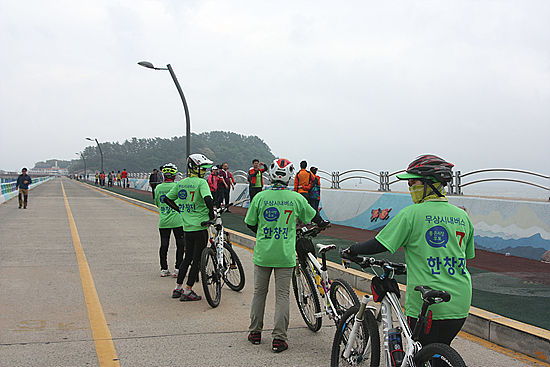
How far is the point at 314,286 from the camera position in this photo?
461cm

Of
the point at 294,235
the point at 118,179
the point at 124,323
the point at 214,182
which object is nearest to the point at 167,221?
the point at 124,323

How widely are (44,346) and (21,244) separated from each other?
721 cm

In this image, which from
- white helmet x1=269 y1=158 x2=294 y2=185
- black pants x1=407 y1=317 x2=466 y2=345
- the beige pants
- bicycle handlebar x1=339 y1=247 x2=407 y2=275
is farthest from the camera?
white helmet x1=269 y1=158 x2=294 y2=185

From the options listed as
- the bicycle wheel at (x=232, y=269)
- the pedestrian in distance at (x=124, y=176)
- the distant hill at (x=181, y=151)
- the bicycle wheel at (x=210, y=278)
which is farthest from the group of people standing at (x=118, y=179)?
the distant hill at (x=181, y=151)

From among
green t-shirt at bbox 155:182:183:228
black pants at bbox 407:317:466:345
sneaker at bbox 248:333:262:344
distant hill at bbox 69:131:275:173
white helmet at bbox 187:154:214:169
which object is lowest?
sneaker at bbox 248:333:262:344

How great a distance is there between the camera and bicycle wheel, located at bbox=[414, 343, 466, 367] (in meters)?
2.31

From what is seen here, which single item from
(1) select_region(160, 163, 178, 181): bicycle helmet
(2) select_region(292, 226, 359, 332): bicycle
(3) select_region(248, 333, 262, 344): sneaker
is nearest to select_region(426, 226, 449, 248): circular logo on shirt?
(2) select_region(292, 226, 359, 332): bicycle

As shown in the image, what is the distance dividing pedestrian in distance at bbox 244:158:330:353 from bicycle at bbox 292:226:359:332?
285mm

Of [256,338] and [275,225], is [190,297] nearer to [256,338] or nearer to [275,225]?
[256,338]

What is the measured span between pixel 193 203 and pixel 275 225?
2052mm

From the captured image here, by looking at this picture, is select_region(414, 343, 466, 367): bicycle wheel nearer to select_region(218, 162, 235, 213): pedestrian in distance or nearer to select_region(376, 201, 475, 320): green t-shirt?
select_region(376, 201, 475, 320): green t-shirt

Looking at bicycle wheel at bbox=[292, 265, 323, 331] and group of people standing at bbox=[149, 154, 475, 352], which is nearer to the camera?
group of people standing at bbox=[149, 154, 475, 352]

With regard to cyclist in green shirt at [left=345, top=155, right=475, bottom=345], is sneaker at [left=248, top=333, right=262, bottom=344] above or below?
below

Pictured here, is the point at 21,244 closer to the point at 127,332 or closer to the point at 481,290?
the point at 127,332
